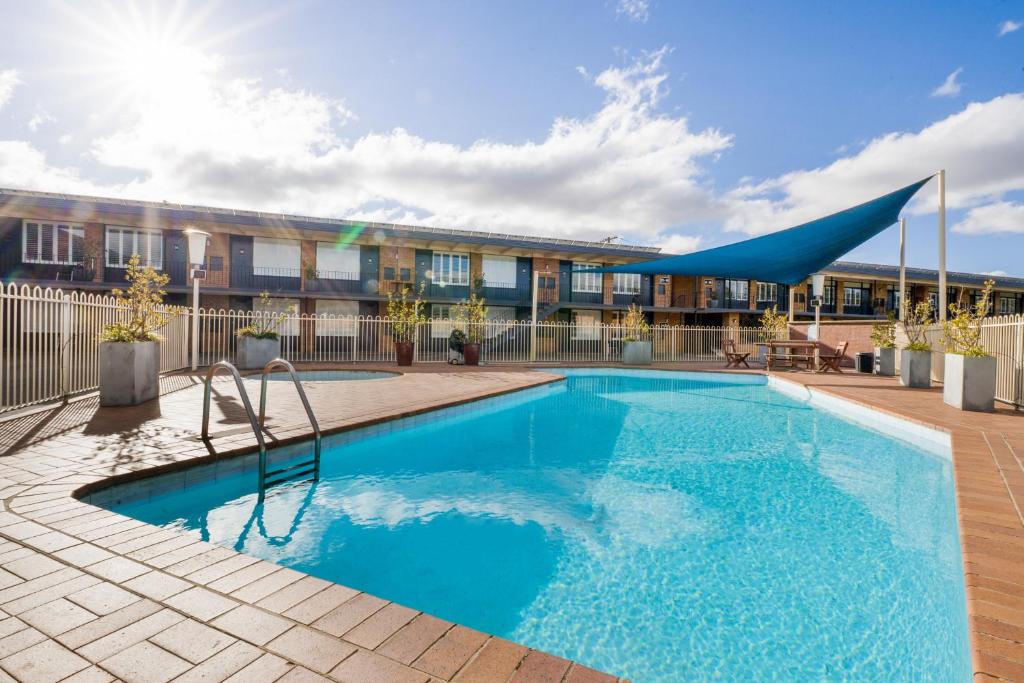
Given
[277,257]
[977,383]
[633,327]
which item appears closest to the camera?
[977,383]

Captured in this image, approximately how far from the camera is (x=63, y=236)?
681 inches

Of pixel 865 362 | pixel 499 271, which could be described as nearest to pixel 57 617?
pixel 865 362

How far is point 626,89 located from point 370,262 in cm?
1439

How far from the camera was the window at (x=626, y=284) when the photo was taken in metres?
24.9

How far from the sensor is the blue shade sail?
30.9ft

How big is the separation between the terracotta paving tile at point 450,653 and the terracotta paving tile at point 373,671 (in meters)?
0.04

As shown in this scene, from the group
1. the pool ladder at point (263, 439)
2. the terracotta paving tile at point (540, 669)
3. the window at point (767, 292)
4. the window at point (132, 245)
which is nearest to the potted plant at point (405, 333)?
the pool ladder at point (263, 439)

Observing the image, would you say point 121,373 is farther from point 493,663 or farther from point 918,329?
point 918,329

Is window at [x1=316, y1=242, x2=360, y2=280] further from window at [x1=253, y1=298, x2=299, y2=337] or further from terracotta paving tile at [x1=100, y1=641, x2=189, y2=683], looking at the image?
terracotta paving tile at [x1=100, y1=641, x2=189, y2=683]

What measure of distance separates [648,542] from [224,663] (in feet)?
8.47

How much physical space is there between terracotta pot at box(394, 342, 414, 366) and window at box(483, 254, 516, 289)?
9504mm

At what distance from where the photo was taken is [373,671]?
137 centimetres

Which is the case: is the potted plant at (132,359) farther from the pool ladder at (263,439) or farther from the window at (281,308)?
the window at (281,308)

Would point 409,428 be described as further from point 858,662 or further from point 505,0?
point 505,0
